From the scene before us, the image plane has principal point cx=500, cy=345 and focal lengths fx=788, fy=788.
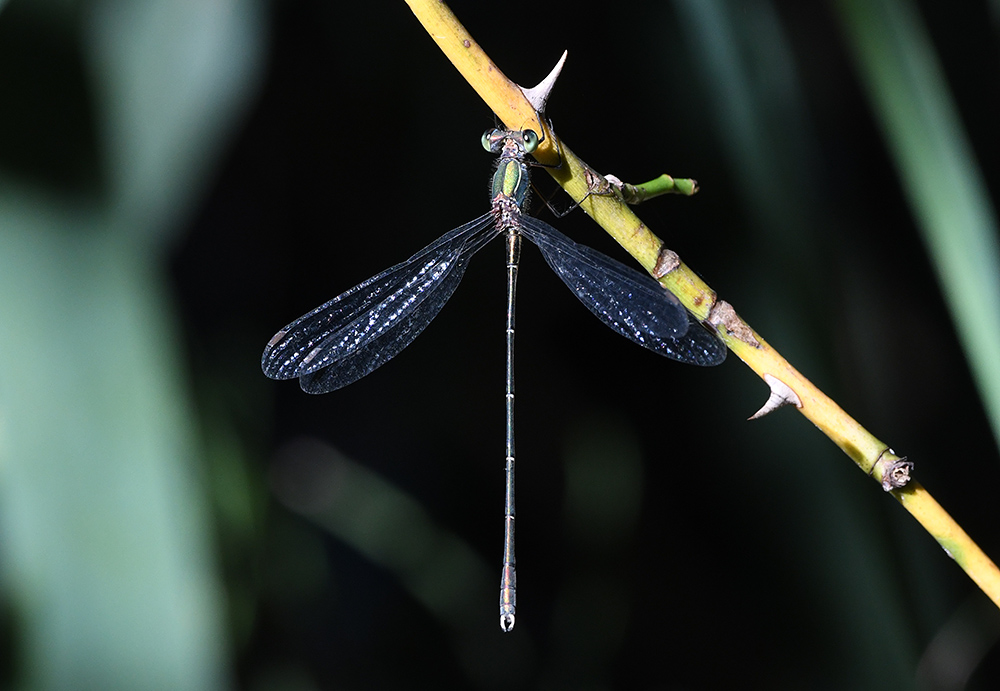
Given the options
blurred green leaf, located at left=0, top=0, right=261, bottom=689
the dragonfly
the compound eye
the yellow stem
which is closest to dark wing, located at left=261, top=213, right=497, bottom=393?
the dragonfly

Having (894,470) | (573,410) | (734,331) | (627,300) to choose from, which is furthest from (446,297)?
(894,470)

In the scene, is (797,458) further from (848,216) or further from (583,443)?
(848,216)

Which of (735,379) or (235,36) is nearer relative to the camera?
(235,36)

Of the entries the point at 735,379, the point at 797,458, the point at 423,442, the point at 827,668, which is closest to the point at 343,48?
the point at 423,442

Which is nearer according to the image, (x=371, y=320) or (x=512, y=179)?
(x=512, y=179)

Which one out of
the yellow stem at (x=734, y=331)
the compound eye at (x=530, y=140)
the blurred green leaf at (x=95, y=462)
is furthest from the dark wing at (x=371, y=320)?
the yellow stem at (x=734, y=331)

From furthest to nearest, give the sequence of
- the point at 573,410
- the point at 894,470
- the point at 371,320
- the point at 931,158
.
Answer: the point at 573,410
the point at 371,320
the point at 931,158
the point at 894,470

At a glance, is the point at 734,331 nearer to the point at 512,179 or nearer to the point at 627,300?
the point at 627,300

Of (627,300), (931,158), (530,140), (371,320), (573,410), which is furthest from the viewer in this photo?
(573,410)
